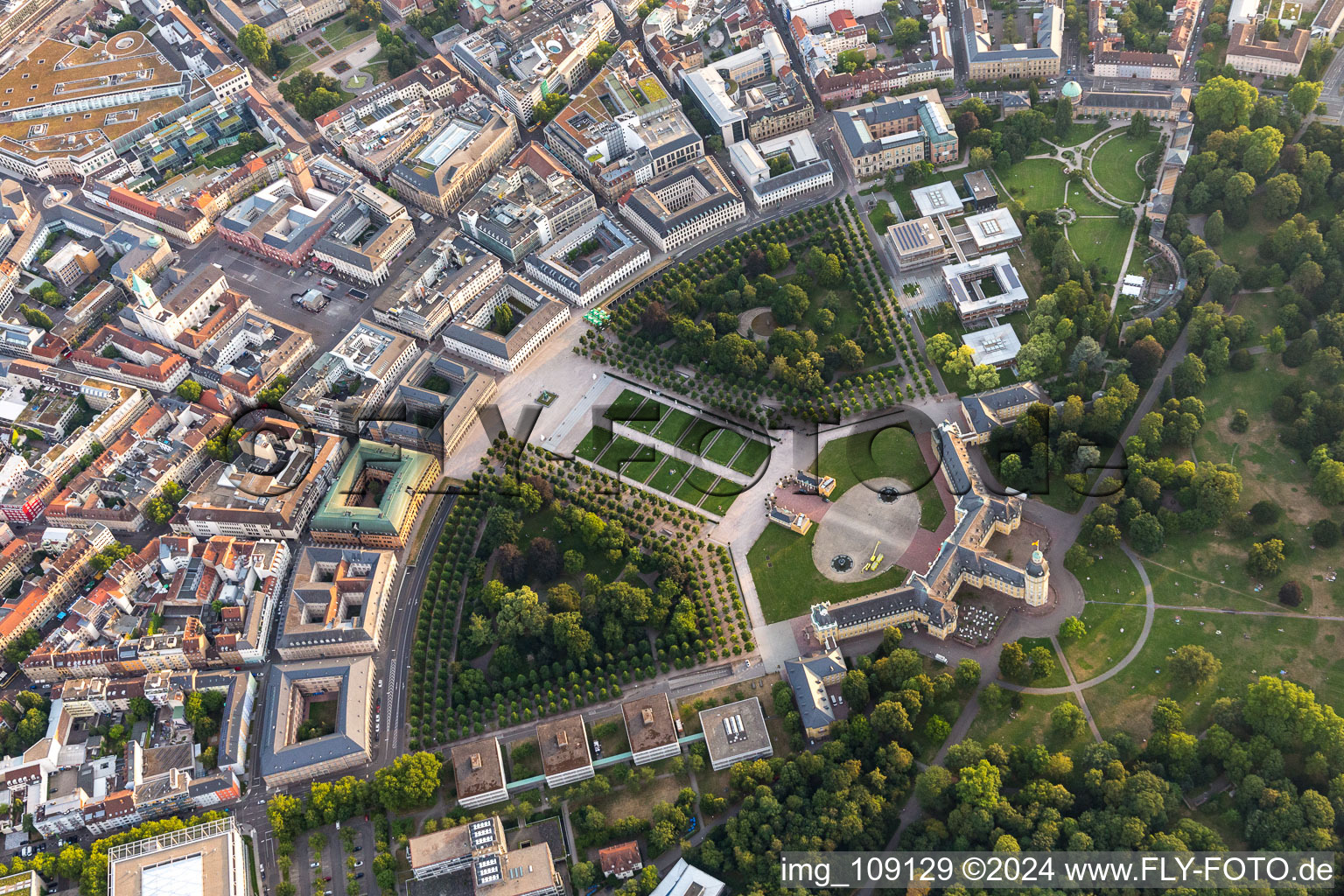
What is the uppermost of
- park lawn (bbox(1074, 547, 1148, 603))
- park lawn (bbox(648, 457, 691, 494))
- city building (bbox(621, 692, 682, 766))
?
park lawn (bbox(648, 457, 691, 494))

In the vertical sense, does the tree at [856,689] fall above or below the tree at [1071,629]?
below

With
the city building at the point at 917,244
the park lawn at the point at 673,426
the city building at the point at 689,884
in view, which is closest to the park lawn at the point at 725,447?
the park lawn at the point at 673,426

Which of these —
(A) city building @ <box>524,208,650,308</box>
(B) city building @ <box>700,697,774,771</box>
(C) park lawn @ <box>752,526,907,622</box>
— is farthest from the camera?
(A) city building @ <box>524,208,650,308</box>

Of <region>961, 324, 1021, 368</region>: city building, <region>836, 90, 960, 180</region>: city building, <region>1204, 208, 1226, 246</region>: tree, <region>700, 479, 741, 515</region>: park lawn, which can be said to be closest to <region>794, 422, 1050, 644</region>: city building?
<region>700, 479, 741, 515</region>: park lawn

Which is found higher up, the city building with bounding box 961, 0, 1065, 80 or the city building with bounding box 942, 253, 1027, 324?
the city building with bounding box 961, 0, 1065, 80

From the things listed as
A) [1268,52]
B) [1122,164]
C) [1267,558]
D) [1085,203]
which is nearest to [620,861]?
[1267,558]

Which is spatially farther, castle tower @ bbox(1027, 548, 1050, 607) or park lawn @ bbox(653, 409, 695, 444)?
park lawn @ bbox(653, 409, 695, 444)

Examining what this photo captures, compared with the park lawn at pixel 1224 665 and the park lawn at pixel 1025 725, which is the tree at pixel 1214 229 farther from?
the park lawn at pixel 1025 725

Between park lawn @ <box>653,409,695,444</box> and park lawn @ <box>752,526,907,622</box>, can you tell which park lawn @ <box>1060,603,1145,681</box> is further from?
park lawn @ <box>653,409,695,444</box>
